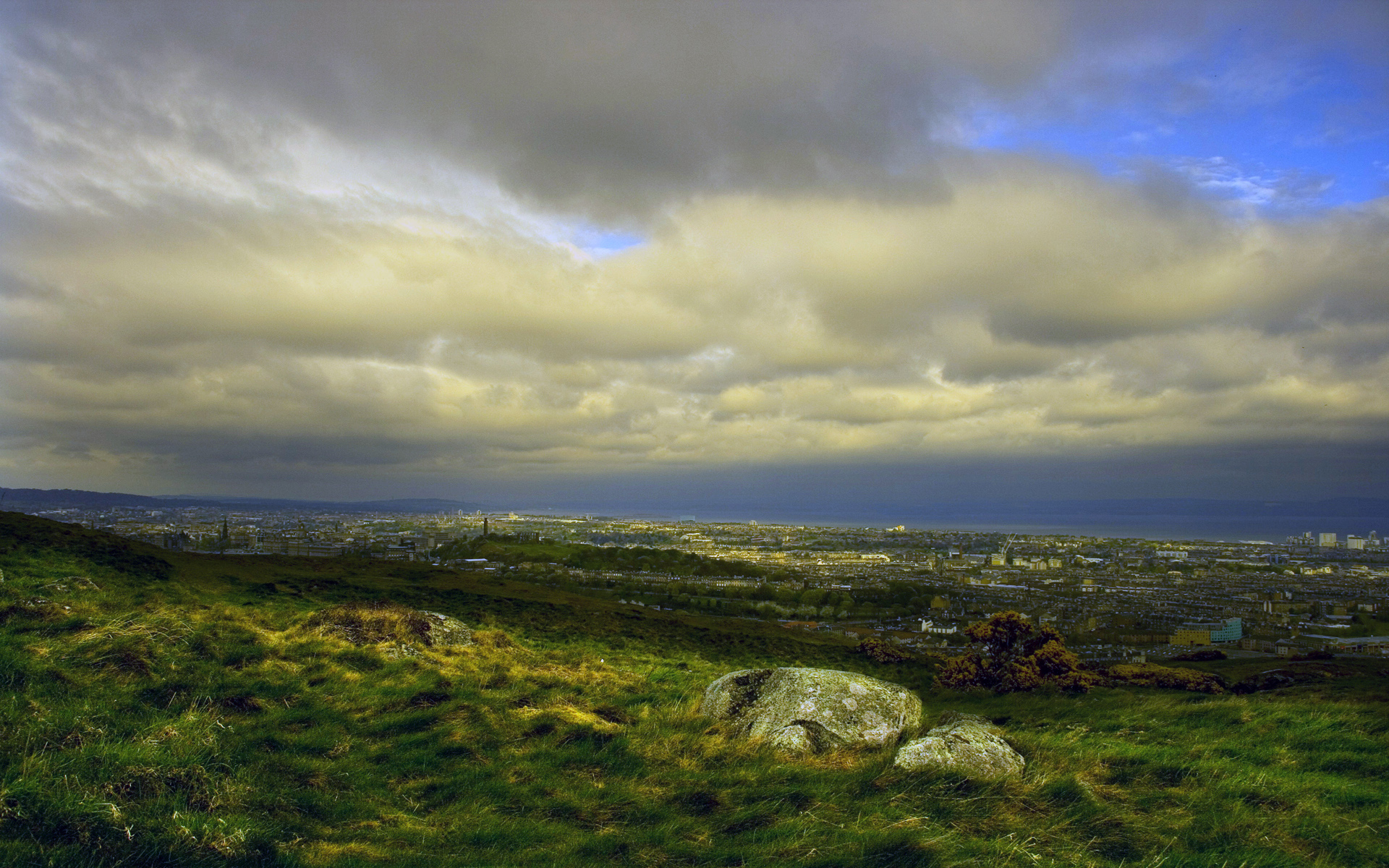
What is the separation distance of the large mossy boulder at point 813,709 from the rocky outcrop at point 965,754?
95cm

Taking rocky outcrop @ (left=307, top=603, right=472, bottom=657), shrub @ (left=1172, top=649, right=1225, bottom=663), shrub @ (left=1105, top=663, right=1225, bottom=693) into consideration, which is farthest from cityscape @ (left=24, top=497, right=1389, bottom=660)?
rocky outcrop @ (left=307, top=603, right=472, bottom=657)

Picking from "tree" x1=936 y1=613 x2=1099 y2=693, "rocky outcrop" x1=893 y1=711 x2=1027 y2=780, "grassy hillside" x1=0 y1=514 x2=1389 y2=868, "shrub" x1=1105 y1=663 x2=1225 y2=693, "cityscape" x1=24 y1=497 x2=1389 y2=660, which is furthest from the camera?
"cityscape" x1=24 y1=497 x2=1389 y2=660

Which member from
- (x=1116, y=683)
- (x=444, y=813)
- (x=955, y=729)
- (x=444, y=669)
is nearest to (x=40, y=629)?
(x=444, y=669)

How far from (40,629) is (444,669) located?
611cm

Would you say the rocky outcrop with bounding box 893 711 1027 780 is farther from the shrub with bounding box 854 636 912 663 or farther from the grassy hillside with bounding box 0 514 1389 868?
the shrub with bounding box 854 636 912 663

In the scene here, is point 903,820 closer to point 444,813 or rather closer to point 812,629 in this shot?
point 444,813

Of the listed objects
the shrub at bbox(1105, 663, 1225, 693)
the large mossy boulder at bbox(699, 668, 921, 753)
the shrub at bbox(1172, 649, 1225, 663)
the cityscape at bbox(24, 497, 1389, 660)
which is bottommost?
the cityscape at bbox(24, 497, 1389, 660)

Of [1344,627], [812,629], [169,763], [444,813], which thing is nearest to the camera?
[169,763]

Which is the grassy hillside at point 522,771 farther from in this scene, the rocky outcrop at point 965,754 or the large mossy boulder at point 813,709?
the large mossy boulder at point 813,709

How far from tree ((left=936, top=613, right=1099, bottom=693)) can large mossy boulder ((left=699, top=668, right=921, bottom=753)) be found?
35.0 ft

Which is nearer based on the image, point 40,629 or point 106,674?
point 106,674

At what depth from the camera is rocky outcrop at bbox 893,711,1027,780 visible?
8.02 m

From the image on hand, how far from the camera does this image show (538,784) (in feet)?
25.9

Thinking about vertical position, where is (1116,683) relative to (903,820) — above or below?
below
